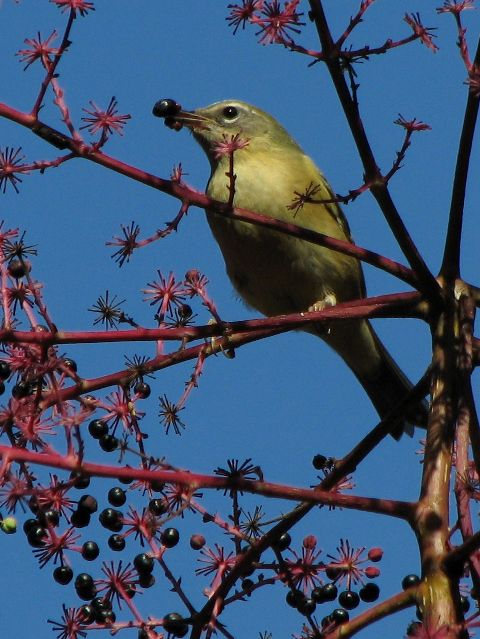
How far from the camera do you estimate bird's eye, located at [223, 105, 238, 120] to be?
311 inches

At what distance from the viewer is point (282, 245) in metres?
6.70

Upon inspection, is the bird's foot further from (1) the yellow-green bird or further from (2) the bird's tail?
(2) the bird's tail

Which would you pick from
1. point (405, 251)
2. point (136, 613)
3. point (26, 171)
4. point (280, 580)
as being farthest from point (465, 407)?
point (26, 171)

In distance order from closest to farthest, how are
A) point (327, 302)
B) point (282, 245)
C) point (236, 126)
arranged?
point (282, 245), point (327, 302), point (236, 126)

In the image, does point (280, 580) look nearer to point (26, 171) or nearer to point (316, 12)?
point (26, 171)

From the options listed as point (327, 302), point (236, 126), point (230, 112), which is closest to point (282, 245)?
point (327, 302)

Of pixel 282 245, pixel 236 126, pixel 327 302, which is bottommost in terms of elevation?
pixel 327 302

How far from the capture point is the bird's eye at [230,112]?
7.91m

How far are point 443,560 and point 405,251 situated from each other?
3.97ft

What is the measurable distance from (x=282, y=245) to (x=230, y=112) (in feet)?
5.54

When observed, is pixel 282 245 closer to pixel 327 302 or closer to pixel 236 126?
pixel 327 302

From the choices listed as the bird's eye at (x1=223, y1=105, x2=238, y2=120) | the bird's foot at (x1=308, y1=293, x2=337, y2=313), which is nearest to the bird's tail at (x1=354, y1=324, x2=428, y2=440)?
the bird's foot at (x1=308, y1=293, x2=337, y2=313)

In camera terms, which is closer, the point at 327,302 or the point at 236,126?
the point at 327,302

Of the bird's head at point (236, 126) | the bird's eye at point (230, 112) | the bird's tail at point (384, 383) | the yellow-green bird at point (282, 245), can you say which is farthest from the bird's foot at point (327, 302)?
the bird's eye at point (230, 112)
